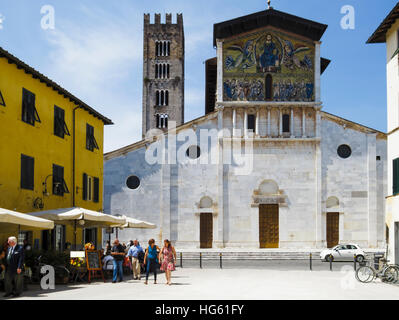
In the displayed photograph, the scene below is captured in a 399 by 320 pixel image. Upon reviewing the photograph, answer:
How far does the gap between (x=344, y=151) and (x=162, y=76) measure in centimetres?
3671

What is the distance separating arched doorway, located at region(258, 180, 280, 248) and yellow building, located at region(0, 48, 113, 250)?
1522 centimetres

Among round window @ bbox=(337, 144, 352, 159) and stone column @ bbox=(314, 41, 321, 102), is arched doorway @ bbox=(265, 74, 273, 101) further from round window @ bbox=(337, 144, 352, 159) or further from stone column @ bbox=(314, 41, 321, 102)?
round window @ bbox=(337, 144, 352, 159)

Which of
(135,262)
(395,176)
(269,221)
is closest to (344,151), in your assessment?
(269,221)

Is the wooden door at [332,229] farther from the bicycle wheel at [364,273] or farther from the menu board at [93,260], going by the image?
the menu board at [93,260]

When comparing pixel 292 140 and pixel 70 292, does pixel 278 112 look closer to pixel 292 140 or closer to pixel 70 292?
pixel 292 140

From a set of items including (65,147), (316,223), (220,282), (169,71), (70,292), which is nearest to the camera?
(70,292)

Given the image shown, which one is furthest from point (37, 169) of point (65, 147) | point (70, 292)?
point (70, 292)

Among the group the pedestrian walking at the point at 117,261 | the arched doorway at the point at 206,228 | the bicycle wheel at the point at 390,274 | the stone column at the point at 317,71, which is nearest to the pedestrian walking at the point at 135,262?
the pedestrian walking at the point at 117,261

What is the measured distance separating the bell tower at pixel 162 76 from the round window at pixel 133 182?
103 ft

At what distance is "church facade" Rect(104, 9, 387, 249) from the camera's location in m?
43.7

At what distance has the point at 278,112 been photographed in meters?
44.3

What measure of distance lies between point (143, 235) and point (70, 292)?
27.5m

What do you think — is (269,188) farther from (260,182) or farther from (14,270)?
(14,270)

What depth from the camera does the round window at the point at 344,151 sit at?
1740 inches
